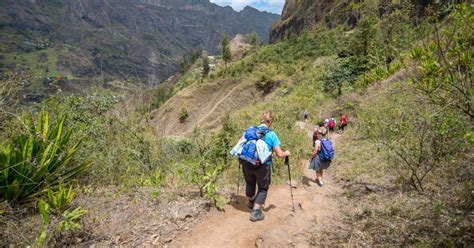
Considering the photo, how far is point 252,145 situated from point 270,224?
4.32 feet

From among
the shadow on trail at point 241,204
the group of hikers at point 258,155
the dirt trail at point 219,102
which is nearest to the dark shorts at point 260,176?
the group of hikers at point 258,155

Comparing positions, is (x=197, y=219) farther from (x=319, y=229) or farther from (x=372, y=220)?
(x=372, y=220)

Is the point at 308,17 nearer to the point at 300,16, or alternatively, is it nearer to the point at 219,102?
the point at 300,16

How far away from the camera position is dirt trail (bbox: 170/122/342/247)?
4.18 m

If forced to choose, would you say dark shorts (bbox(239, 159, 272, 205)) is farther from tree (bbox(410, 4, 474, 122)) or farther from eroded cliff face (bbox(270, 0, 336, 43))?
eroded cliff face (bbox(270, 0, 336, 43))

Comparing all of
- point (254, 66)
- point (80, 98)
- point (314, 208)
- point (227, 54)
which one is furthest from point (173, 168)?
point (227, 54)

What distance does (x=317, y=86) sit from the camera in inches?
1073

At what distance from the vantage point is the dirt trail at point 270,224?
4184 millimetres

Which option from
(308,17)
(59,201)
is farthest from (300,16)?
(59,201)

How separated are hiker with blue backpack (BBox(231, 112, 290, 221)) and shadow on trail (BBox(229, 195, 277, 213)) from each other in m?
0.37

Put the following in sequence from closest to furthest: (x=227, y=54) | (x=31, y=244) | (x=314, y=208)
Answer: (x=31, y=244) → (x=314, y=208) → (x=227, y=54)

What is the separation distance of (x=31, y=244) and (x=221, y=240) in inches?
94.2

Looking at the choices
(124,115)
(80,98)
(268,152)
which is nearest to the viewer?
(268,152)

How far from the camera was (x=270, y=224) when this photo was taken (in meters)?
4.67
